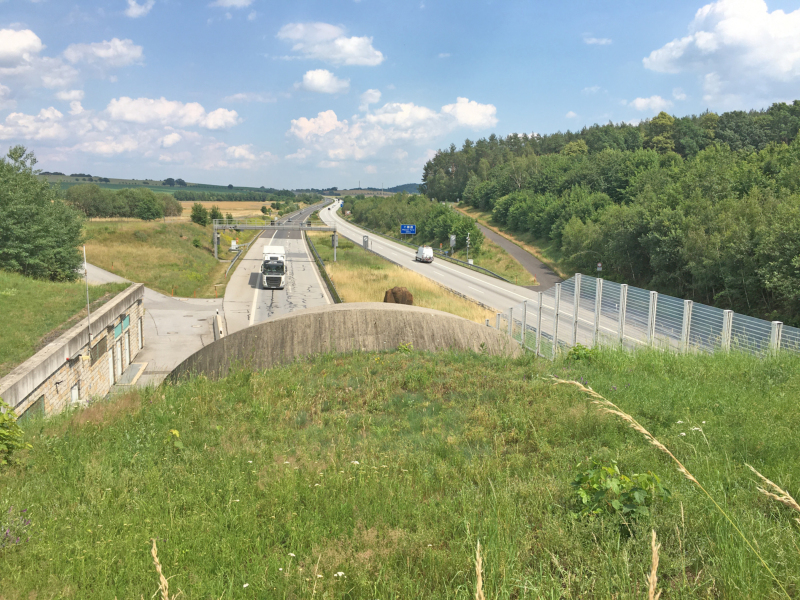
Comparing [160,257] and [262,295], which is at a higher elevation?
[160,257]

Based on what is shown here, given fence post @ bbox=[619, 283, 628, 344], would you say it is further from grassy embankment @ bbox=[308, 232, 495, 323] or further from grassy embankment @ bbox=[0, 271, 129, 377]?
grassy embankment @ bbox=[308, 232, 495, 323]

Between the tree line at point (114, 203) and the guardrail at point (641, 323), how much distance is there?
114m

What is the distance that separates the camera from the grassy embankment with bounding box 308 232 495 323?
4206cm

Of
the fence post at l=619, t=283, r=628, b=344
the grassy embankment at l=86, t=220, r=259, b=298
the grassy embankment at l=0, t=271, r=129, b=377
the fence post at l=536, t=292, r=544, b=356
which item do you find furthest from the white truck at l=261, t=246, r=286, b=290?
the fence post at l=619, t=283, r=628, b=344

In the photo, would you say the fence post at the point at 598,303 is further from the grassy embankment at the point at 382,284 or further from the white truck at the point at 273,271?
the white truck at the point at 273,271

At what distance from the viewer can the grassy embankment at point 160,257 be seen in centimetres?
5197

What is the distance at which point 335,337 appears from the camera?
13820mm

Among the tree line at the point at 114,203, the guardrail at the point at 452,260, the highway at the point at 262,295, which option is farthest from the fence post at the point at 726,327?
the tree line at the point at 114,203

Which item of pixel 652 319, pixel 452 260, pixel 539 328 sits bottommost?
pixel 452 260

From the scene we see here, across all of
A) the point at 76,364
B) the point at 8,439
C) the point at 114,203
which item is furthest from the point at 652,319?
the point at 114,203

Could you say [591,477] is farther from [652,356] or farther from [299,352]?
[299,352]

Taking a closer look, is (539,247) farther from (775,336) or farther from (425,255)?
(775,336)

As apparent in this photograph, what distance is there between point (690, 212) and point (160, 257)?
55.4 meters

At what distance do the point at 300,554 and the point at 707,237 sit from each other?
42561 mm
